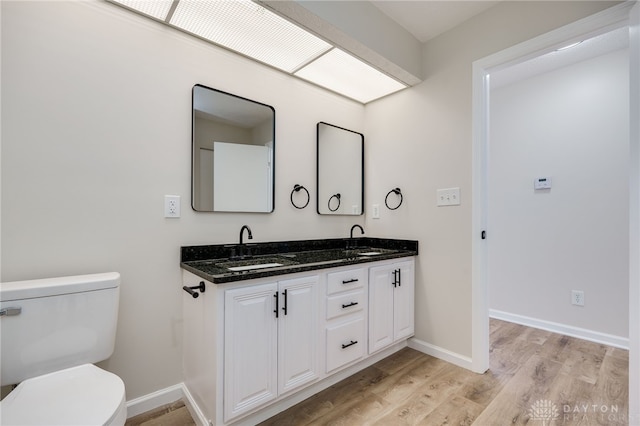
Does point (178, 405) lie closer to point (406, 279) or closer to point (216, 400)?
point (216, 400)

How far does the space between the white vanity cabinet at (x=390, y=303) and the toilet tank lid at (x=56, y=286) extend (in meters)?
1.53

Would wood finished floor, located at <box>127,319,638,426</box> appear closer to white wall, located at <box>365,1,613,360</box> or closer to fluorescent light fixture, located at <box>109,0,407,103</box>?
white wall, located at <box>365,1,613,360</box>

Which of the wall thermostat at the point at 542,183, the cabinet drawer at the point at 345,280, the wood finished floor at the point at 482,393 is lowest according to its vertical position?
the wood finished floor at the point at 482,393

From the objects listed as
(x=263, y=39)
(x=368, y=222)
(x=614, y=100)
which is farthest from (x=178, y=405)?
(x=614, y=100)

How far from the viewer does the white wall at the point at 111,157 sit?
51.9 inches

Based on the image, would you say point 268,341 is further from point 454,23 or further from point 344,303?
point 454,23

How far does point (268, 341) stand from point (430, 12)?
2436mm

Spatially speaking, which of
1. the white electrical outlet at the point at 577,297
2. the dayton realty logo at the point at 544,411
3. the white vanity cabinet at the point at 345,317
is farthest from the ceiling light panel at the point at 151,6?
the white electrical outlet at the point at 577,297

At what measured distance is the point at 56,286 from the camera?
123 cm

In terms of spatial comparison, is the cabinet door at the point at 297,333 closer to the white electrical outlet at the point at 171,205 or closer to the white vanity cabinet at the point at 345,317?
the white vanity cabinet at the point at 345,317

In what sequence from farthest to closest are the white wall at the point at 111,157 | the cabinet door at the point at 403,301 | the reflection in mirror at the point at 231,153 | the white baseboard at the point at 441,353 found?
1. the cabinet door at the point at 403,301
2. the white baseboard at the point at 441,353
3. the reflection in mirror at the point at 231,153
4. the white wall at the point at 111,157

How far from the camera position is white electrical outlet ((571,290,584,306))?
2605 mm

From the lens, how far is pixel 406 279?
2.32 m

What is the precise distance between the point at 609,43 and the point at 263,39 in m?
2.80
